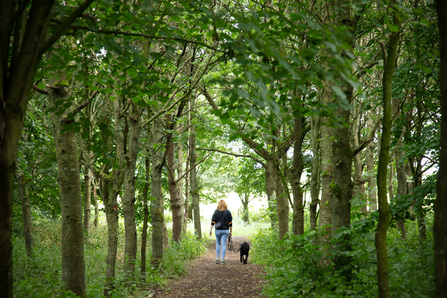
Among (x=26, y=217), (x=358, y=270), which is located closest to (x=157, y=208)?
(x=26, y=217)

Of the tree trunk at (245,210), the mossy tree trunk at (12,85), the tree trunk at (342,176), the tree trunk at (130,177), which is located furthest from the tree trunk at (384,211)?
the tree trunk at (245,210)

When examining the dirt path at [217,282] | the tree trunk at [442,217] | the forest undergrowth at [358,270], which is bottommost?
the dirt path at [217,282]

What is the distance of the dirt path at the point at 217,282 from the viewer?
24.3 feet

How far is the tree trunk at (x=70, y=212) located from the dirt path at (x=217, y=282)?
3.22 m

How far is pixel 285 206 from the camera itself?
9.60m

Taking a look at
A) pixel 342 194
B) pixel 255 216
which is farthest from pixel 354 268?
pixel 255 216

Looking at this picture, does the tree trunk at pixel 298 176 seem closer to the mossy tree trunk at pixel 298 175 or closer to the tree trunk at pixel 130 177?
the mossy tree trunk at pixel 298 175

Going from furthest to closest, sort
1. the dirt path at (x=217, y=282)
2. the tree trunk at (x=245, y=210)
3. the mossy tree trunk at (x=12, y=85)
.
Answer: the tree trunk at (x=245, y=210) < the dirt path at (x=217, y=282) < the mossy tree trunk at (x=12, y=85)

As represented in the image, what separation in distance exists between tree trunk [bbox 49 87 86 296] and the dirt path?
10.6ft

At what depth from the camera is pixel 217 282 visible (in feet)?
28.0

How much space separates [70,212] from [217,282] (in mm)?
5342

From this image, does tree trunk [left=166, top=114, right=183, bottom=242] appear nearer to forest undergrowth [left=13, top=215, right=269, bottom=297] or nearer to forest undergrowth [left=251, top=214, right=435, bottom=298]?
forest undergrowth [left=13, top=215, right=269, bottom=297]

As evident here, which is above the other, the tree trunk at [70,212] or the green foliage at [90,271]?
the tree trunk at [70,212]

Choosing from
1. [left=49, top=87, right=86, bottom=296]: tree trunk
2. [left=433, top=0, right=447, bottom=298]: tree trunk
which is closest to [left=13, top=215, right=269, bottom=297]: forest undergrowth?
[left=49, top=87, right=86, bottom=296]: tree trunk
